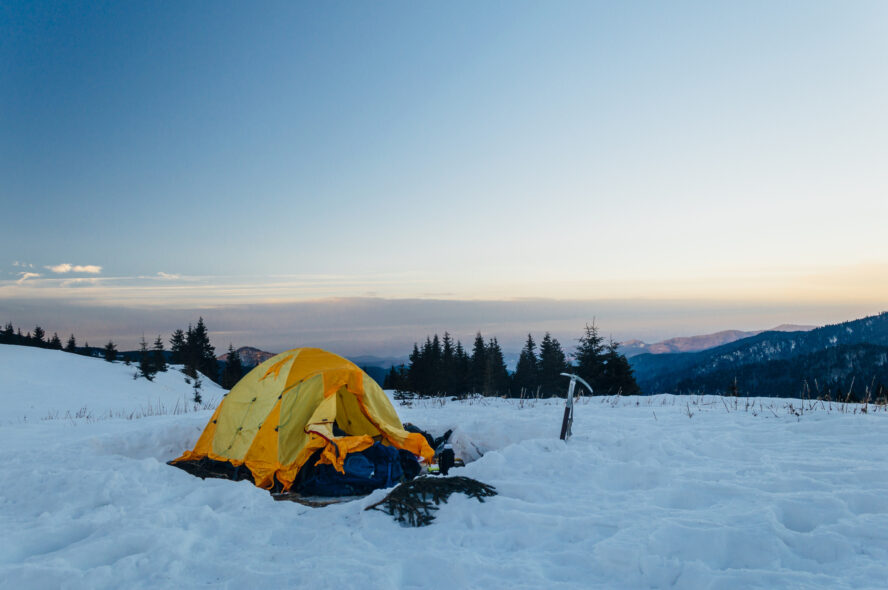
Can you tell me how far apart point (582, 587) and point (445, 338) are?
52.6 meters

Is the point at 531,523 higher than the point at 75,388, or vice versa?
the point at 531,523

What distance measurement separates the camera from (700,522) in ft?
13.7

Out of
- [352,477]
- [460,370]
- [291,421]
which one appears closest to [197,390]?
[460,370]

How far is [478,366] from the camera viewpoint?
51.2m

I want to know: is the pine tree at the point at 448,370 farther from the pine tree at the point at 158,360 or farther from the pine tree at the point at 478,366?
the pine tree at the point at 158,360

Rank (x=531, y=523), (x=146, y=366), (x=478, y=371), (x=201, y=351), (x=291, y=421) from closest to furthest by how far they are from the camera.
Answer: (x=531, y=523), (x=291, y=421), (x=146, y=366), (x=478, y=371), (x=201, y=351)

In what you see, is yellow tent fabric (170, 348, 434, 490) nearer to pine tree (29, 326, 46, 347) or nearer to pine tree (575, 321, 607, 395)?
pine tree (575, 321, 607, 395)

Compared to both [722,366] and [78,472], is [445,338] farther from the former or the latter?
[722,366]

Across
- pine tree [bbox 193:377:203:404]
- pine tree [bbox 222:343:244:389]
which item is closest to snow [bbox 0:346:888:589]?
pine tree [bbox 193:377:203:404]

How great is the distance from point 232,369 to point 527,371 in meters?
36.9

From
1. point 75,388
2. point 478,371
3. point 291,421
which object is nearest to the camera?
point 291,421

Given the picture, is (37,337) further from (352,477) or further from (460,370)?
(352,477)

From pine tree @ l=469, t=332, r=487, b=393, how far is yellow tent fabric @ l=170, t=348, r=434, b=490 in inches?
1633

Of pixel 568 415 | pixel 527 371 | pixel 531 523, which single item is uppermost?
pixel 568 415
